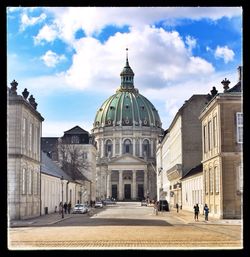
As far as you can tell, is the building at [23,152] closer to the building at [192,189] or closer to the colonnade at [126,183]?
the building at [192,189]

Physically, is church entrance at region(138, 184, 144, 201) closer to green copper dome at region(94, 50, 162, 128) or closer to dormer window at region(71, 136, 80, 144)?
green copper dome at region(94, 50, 162, 128)

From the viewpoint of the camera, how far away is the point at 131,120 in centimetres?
14025

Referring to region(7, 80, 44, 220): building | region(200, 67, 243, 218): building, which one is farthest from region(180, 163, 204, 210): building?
region(7, 80, 44, 220): building

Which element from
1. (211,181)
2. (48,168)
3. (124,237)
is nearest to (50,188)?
(48,168)

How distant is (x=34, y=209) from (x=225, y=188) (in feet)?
37.8

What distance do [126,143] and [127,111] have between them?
7469mm

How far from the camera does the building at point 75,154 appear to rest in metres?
70.6

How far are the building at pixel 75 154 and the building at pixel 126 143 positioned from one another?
40323 millimetres

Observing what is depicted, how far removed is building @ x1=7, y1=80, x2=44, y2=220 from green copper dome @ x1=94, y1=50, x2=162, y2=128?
10311 centimetres

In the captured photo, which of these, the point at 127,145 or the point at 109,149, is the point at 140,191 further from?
the point at 109,149

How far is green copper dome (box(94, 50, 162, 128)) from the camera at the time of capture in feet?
457

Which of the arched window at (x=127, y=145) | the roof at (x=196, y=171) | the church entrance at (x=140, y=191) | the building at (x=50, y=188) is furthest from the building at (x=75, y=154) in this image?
the arched window at (x=127, y=145)
